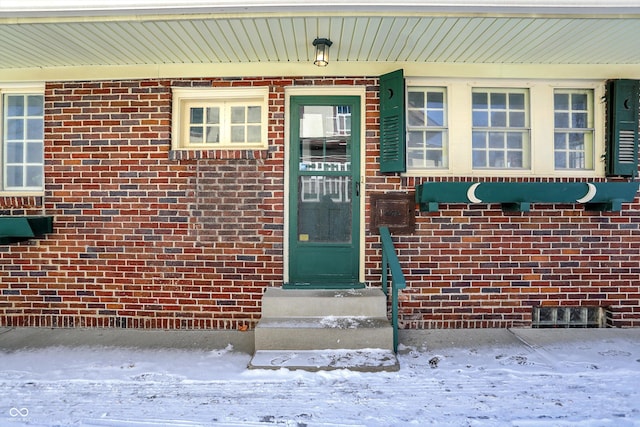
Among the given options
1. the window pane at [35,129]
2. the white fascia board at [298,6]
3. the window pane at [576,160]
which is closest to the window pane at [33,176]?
the window pane at [35,129]

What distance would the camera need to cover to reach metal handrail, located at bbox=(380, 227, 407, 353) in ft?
11.0

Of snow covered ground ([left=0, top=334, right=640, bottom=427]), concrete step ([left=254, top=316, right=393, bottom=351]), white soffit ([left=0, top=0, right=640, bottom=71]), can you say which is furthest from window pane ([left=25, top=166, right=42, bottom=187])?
concrete step ([left=254, top=316, right=393, bottom=351])

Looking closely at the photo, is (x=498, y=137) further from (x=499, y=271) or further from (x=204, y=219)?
(x=204, y=219)

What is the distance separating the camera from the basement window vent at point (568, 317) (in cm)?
427

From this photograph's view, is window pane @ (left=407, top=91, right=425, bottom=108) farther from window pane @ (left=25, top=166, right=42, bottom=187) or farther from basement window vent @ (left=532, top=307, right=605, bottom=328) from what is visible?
window pane @ (left=25, top=166, right=42, bottom=187)

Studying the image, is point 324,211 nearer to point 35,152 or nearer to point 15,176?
point 35,152

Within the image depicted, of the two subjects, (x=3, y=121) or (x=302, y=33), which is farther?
(x=3, y=121)

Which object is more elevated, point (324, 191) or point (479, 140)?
point (479, 140)

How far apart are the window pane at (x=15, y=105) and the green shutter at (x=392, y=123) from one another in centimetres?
416

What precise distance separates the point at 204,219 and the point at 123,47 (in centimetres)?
190

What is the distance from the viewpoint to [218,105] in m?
4.33

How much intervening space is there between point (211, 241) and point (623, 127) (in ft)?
15.4

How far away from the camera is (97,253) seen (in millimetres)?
4230

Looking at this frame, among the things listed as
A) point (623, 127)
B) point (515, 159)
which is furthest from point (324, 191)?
point (623, 127)
